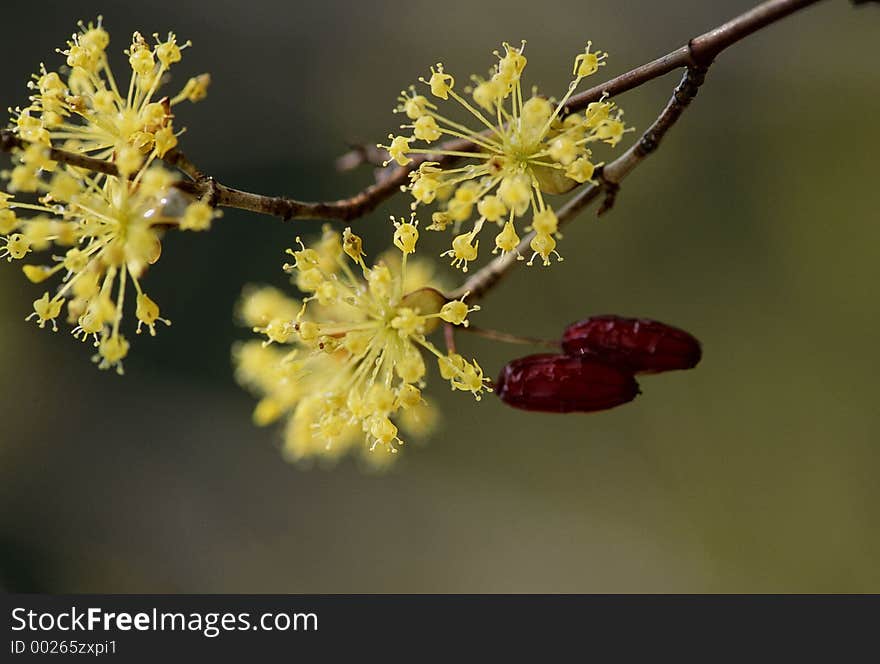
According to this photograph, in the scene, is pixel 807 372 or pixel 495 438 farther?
pixel 495 438

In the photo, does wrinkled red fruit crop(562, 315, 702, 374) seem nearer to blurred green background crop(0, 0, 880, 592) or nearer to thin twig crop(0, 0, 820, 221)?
thin twig crop(0, 0, 820, 221)

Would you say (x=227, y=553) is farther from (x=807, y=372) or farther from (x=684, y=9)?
(x=684, y=9)

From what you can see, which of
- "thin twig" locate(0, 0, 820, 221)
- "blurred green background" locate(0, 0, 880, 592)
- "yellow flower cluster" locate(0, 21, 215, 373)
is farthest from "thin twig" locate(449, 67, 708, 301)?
"blurred green background" locate(0, 0, 880, 592)

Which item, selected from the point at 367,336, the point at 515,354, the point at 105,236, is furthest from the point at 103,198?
the point at 515,354

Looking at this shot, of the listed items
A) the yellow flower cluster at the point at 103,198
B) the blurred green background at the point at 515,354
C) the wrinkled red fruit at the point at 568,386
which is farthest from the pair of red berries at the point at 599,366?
the blurred green background at the point at 515,354

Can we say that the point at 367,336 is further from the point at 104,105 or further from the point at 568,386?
the point at 104,105

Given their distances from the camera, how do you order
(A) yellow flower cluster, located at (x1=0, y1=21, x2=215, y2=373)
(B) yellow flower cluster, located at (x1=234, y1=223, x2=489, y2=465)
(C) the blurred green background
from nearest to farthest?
(A) yellow flower cluster, located at (x1=0, y1=21, x2=215, y2=373), (B) yellow flower cluster, located at (x1=234, y1=223, x2=489, y2=465), (C) the blurred green background
